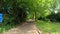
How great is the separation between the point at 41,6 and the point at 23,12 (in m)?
1.83

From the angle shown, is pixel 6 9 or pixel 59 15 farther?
pixel 59 15

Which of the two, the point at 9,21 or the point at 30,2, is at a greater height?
the point at 30,2

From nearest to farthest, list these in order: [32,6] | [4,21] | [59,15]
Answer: [4,21] < [32,6] < [59,15]

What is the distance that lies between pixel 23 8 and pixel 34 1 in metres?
1.42

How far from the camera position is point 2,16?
1322cm

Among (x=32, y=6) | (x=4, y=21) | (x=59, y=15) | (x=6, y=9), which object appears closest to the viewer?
(x=4, y=21)

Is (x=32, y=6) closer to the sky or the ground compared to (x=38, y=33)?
closer to the sky

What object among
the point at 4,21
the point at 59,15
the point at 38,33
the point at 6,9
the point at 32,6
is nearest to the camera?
the point at 38,33

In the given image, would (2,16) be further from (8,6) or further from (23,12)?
(23,12)

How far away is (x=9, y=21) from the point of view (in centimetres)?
1319

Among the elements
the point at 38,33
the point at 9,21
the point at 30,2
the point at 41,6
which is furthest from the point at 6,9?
the point at 38,33

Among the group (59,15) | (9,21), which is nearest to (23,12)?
(9,21)

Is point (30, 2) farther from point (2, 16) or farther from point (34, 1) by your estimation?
point (2, 16)

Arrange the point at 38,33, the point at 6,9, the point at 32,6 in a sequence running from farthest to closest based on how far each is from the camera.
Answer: the point at 32,6 → the point at 6,9 → the point at 38,33
